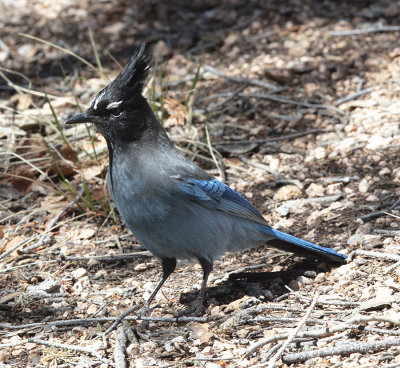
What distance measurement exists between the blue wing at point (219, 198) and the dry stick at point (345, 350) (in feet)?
3.58

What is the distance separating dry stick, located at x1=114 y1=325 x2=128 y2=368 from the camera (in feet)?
9.88

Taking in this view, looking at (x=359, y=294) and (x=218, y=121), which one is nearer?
(x=359, y=294)

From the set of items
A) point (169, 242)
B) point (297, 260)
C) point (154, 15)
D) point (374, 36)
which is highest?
point (154, 15)

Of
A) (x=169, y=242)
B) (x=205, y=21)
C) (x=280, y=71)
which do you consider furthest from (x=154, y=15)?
(x=169, y=242)

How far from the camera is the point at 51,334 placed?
3.34m

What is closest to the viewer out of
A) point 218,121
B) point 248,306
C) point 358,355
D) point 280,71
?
point 358,355

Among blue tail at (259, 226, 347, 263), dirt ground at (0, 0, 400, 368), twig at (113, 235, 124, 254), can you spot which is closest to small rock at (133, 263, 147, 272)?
dirt ground at (0, 0, 400, 368)

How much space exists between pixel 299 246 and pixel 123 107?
1.27m

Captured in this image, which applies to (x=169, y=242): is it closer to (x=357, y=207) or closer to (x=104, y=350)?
(x=104, y=350)

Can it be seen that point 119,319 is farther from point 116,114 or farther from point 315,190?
point 315,190

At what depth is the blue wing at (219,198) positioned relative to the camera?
3.63 metres

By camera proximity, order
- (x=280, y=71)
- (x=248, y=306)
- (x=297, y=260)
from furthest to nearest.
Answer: (x=280, y=71)
(x=297, y=260)
(x=248, y=306)

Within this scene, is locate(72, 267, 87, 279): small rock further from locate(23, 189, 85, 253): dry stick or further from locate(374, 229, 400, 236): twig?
locate(374, 229, 400, 236): twig

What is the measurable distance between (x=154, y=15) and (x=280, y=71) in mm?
2119
